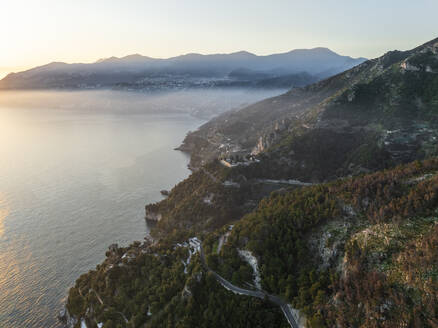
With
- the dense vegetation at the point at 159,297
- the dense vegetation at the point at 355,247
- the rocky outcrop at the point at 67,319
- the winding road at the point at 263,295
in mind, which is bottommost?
the rocky outcrop at the point at 67,319

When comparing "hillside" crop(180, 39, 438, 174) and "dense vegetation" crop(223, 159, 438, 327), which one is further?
"hillside" crop(180, 39, 438, 174)

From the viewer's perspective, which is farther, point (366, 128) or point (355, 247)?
point (366, 128)

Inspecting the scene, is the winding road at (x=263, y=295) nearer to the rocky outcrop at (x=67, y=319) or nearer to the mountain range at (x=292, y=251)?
the mountain range at (x=292, y=251)

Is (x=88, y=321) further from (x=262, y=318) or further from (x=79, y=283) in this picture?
(x=262, y=318)

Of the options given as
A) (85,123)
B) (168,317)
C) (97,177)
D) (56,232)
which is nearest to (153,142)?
(97,177)

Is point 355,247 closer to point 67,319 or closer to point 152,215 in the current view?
point 67,319

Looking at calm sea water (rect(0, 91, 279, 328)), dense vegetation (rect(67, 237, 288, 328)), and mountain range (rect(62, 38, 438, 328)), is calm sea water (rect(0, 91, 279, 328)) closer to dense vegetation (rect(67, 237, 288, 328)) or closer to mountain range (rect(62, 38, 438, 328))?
mountain range (rect(62, 38, 438, 328))

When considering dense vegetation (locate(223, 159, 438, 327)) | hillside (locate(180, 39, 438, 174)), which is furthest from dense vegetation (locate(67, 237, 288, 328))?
hillside (locate(180, 39, 438, 174))

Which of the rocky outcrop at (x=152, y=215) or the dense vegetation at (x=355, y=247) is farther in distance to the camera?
the rocky outcrop at (x=152, y=215)

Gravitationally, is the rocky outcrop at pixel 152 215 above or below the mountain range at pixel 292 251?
below

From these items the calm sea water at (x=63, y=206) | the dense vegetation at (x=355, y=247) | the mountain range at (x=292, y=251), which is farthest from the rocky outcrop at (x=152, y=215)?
the dense vegetation at (x=355, y=247)

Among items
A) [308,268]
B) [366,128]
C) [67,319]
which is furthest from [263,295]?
[366,128]
